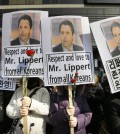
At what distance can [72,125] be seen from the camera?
381 cm

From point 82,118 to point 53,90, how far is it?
66 centimetres

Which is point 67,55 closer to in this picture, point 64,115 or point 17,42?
point 17,42

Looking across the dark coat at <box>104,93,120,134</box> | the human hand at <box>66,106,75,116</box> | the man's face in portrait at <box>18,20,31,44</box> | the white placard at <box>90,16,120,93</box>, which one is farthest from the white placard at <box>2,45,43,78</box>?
the dark coat at <box>104,93,120,134</box>

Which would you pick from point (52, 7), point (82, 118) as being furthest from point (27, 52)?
point (52, 7)

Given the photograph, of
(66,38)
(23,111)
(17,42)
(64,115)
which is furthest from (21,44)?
(64,115)

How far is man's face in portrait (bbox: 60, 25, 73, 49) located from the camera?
4152 mm

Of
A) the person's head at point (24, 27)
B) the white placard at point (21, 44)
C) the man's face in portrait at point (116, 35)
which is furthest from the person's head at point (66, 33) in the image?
the man's face in portrait at point (116, 35)

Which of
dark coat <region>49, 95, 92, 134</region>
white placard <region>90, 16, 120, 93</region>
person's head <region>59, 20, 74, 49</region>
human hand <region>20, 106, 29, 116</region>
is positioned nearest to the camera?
human hand <region>20, 106, 29, 116</region>

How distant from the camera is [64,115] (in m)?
3.85

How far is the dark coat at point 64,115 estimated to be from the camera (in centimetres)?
390

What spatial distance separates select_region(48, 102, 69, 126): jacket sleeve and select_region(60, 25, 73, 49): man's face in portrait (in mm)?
696

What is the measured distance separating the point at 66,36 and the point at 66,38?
0.02 m

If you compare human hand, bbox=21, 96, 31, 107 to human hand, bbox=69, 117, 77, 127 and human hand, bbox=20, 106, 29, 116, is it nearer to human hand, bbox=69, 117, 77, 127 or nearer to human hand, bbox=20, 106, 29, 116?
human hand, bbox=20, 106, 29, 116

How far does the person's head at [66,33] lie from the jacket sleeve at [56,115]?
0.70 m
